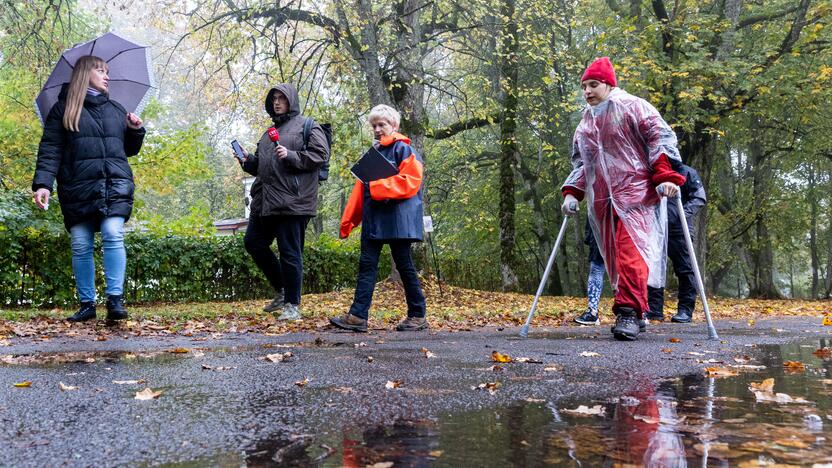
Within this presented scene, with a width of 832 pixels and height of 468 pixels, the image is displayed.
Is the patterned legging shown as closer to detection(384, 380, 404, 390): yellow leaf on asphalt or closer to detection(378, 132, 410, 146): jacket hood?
detection(378, 132, 410, 146): jacket hood

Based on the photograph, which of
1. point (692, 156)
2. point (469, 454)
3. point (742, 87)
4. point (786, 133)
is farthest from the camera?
point (786, 133)

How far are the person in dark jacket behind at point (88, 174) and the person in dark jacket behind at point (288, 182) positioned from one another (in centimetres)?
128

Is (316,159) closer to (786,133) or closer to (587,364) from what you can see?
(587,364)

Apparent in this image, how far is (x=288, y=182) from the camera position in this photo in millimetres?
7094

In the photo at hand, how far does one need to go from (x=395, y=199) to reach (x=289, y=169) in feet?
4.28

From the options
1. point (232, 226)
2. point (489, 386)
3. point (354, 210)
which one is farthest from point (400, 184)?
point (232, 226)

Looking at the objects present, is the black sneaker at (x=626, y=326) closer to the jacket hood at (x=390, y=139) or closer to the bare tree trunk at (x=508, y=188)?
the jacket hood at (x=390, y=139)

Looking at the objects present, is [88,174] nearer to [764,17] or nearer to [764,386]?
[764,386]

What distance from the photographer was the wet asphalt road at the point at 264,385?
222cm

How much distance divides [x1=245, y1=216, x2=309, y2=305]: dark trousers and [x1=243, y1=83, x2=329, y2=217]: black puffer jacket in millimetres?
155

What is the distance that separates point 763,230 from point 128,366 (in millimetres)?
27782

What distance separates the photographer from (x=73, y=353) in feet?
15.3

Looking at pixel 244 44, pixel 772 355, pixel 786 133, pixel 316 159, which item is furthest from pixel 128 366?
pixel 786 133

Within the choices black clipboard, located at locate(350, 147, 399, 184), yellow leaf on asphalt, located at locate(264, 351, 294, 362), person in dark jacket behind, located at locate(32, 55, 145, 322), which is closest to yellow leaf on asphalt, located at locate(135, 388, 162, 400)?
yellow leaf on asphalt, located at locate(264, 351, 294, 362)
